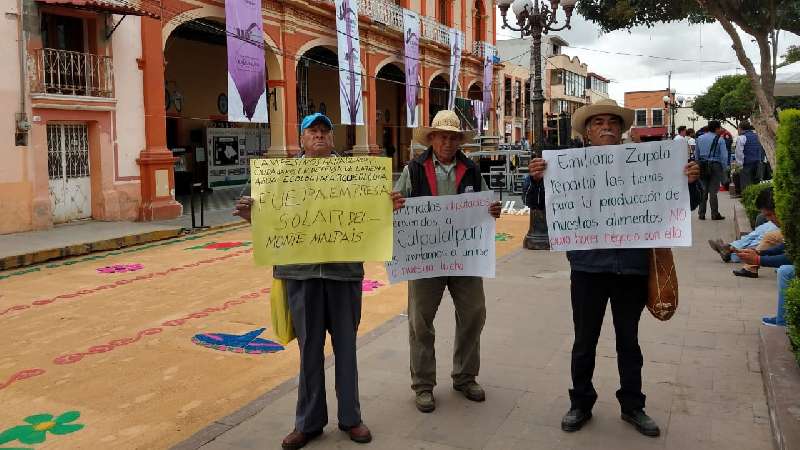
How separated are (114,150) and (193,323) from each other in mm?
9092

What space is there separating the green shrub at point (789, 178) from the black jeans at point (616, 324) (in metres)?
1.06

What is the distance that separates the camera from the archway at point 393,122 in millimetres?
33406

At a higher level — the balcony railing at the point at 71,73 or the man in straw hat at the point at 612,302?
the balcony railing at the point at 71,73

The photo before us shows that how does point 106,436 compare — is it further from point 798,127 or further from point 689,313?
point 689,313

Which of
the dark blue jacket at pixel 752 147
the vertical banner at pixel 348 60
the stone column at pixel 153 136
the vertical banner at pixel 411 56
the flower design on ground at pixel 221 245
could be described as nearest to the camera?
the flower design on ground at pixel 221 245

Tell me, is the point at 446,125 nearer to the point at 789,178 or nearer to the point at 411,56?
the point at 789,178

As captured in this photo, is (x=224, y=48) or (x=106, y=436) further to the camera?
(x=224, y=48)

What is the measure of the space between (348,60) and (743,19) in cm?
1313

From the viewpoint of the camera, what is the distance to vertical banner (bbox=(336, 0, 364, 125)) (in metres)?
20.8

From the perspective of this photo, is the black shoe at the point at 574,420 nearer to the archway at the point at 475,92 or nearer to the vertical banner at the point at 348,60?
the vertical banner at the point at 348,60

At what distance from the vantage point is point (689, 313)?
250 inches

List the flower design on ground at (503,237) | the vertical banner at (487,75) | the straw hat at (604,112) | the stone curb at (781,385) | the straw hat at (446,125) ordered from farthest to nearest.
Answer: the vertical banner at (487,75) → the flower design on ground at (503,237) → the straw hat at (446,125) → the straw hat at (604,112) → the stone curb at (781,385)

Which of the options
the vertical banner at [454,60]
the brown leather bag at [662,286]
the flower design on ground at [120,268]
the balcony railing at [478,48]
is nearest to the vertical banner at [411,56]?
the vertical banner at [454,60]

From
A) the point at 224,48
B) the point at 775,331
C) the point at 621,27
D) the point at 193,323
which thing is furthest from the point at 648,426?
the point at 224,48
